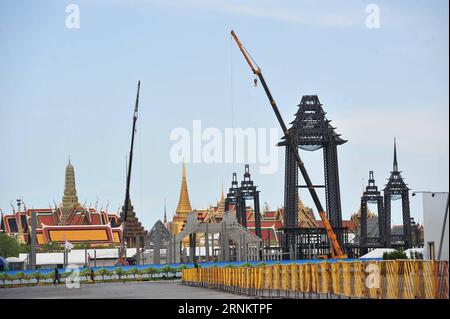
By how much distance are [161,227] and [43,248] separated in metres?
52.6

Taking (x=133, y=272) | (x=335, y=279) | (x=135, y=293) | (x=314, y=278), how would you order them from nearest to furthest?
1. (x=335, y=279)
2. (x=314, y=278)
3. (x=135, y=293)
4. (x=133, y=272)

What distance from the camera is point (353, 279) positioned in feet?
91.0

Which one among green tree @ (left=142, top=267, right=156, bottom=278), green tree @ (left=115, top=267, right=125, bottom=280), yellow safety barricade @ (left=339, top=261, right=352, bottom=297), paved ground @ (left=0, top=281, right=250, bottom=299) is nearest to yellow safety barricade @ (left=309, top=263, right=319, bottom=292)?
yellow safety barricade @ (left=339, top=261, right=352, bottom=297)

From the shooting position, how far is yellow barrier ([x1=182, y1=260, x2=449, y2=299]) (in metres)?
23.7

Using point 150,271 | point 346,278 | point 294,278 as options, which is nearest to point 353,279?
point 346,278

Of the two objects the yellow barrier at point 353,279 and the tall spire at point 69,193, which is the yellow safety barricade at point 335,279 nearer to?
the yellow barrier at point 353,279

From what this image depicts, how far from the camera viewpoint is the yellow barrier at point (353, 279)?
2369 centimetres

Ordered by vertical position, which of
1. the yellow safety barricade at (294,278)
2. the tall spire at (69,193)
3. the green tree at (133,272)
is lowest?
the green tree at (133,272)

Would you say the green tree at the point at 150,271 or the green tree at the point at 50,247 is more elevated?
the green tree at the point at 50,247

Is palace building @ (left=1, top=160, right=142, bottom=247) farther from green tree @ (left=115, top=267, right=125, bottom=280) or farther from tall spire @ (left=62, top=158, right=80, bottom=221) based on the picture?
green tree @ (left=115, top=267, right=125, bottom=280)

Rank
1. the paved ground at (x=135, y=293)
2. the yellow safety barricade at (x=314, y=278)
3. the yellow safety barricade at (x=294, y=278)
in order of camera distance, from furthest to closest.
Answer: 1. the paved ground at (x=135, y=293)
2. the yellow safety barricade at (x=294, y=278)
3. the yellow safety barricade at (x=314, y=278)

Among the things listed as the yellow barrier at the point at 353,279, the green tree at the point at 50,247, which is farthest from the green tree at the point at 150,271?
the green tree at the point at 50,247

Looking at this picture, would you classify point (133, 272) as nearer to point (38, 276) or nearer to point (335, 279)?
point (38, 276)

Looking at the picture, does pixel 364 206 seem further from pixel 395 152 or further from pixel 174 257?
pixel 174 257
